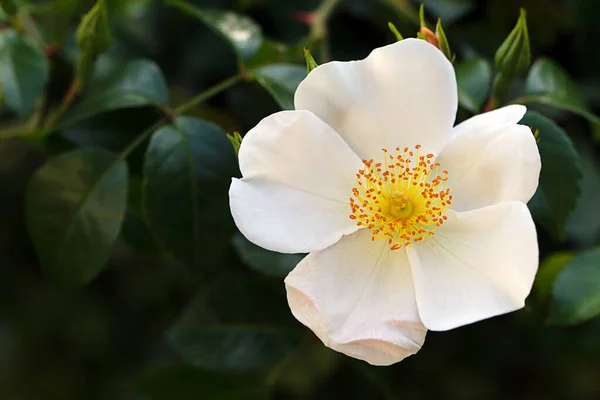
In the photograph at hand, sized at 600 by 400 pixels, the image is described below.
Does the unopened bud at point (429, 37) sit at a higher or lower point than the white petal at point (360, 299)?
higher

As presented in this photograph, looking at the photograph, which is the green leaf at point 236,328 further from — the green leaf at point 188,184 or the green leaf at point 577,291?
the green leaf at point 577,291

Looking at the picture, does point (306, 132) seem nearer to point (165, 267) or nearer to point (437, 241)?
point (437, 241)

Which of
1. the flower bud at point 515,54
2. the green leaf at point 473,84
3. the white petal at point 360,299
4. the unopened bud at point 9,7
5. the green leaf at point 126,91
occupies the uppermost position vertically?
the flower bud at point 515,54

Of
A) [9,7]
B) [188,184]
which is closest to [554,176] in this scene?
[188,184]

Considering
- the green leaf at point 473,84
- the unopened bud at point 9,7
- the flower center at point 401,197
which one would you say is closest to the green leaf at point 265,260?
the flower center at point 401,197

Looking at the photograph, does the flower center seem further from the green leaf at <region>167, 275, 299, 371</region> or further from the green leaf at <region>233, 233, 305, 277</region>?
the green leaf at <region>167, 275, 299, 371</region>

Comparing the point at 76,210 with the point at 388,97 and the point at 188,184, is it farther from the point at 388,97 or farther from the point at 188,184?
the point at 388,97
